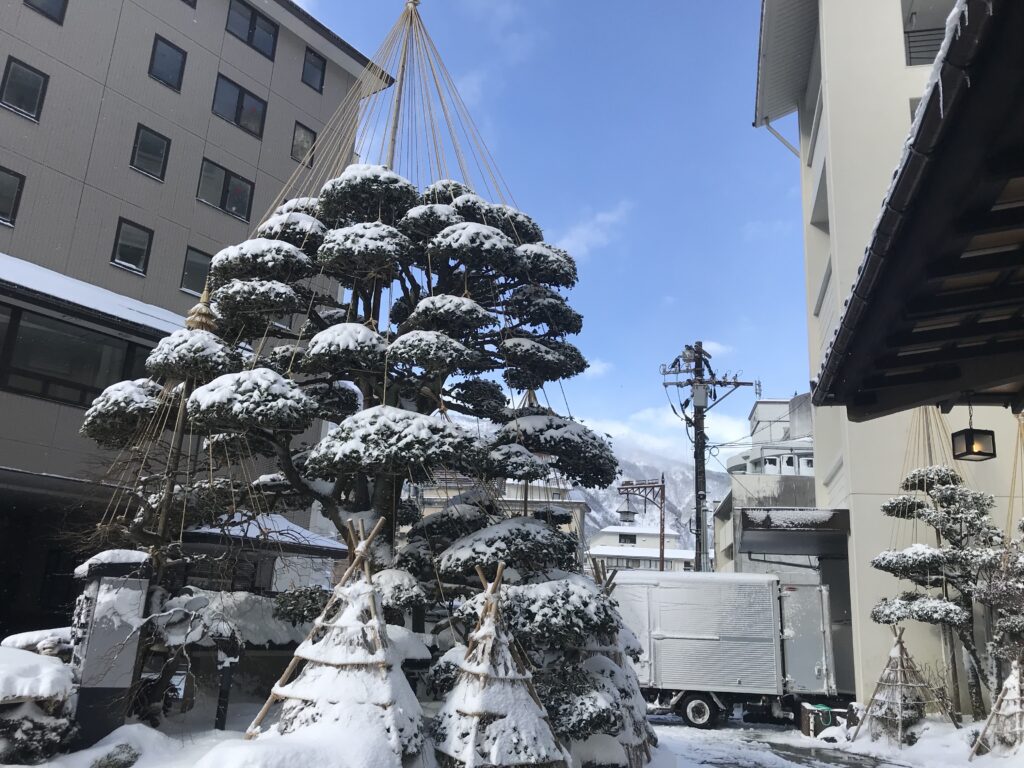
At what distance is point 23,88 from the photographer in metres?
15.4

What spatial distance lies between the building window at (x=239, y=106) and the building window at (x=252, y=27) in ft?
5.06

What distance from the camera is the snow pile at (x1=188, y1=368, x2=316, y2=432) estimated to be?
805 cm

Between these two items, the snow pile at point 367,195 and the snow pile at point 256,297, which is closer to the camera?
the snow pile at point 256,297

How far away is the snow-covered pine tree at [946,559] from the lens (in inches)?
493

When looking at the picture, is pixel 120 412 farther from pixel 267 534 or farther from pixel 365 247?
pixel 365 247

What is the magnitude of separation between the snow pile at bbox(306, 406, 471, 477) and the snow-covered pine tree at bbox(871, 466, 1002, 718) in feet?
30.0

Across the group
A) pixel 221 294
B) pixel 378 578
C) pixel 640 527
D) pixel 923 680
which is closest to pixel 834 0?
pixel 923 680

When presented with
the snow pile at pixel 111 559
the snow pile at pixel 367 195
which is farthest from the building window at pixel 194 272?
the snow pile at pixel 111 559

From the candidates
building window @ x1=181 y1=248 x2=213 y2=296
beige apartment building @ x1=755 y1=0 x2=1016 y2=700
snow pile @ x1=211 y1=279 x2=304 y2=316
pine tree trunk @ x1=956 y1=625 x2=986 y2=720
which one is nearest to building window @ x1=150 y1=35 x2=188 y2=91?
building window @ x1=181 y1=248 x2=213 y2=296

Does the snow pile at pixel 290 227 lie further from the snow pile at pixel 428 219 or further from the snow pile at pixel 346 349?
the snow pile at pixel 346 349

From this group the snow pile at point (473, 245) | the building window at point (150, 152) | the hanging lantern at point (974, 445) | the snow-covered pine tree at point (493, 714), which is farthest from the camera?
the building window at point (150, 152)

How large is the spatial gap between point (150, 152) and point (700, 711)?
1782cm

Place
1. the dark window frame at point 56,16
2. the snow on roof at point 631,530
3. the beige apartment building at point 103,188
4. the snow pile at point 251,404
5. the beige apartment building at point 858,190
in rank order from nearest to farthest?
the snow pile at point 251,404 → the beige apartment building at point 103,188 → the beige apartment building at point 858,190 → the dark window frame at point 56,16 → the snow on roof at point 631,530

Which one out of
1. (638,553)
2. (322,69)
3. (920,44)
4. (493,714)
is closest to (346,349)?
(493,714)
